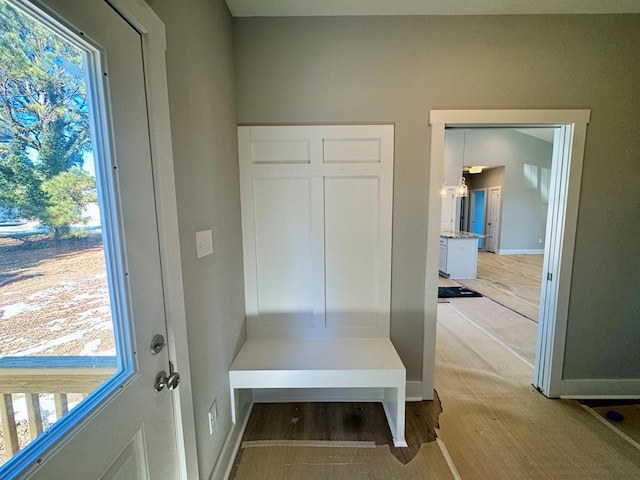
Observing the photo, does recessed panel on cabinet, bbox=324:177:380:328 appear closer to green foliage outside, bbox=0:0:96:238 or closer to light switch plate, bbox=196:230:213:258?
light switch plate, bbox=196:230:213:258

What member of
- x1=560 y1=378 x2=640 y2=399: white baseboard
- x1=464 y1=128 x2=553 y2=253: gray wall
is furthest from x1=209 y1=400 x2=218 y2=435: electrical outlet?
x1=464 y1=128 x2=553 y2=253: gray wall

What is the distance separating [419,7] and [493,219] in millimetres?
8610

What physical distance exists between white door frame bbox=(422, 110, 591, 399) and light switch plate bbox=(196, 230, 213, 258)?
1.36m

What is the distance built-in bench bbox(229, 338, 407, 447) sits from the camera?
1488 millimetres

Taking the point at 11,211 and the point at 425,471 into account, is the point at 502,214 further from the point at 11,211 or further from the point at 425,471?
the point at 11,211

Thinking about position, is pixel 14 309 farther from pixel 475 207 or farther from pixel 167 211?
pixel 475 207

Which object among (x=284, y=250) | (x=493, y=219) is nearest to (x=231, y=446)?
(x=284, y=250)

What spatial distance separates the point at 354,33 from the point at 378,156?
2.54ft

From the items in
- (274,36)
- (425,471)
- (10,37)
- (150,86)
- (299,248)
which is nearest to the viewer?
(10,37)

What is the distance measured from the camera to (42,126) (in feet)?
1.86

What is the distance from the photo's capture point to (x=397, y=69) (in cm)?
167

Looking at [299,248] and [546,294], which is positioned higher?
[299,248]

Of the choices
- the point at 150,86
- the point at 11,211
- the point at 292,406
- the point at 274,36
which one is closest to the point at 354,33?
the point at 274,36

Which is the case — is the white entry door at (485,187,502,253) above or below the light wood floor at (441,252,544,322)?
above
